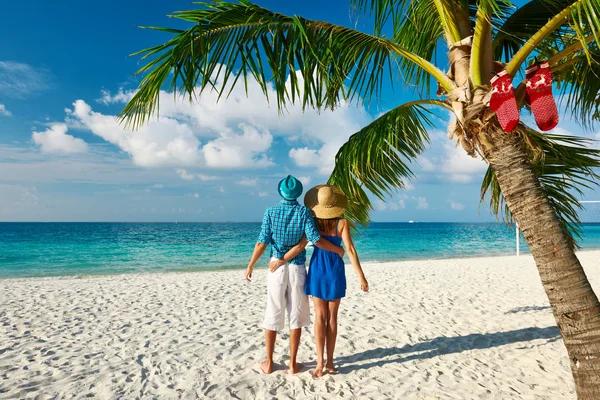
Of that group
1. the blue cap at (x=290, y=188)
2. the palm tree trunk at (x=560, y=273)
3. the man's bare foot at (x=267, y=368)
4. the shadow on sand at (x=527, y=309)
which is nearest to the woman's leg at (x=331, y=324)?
the man's bare foot at (x=267, y=368)

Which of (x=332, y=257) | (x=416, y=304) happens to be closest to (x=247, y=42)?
(x=332, y=257)

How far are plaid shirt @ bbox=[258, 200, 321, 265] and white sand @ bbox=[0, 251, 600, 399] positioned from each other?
3.77 feet

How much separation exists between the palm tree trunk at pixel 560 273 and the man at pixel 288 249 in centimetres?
136

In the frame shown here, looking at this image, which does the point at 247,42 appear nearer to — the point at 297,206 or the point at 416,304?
the point at 297,206

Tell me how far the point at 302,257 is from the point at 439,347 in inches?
82.5

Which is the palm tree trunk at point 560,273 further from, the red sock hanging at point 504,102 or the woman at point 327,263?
the woman at point 327,263

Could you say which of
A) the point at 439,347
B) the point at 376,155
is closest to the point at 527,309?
the point at 439,347

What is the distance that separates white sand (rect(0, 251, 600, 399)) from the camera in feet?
10.4

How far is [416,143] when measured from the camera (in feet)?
13.8

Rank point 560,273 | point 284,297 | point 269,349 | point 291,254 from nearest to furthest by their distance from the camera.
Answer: point 560,273 → point 291,254 → point 284,297 → point 269,349

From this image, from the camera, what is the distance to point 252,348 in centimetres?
417

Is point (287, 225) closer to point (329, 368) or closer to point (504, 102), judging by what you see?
point (329, 368)

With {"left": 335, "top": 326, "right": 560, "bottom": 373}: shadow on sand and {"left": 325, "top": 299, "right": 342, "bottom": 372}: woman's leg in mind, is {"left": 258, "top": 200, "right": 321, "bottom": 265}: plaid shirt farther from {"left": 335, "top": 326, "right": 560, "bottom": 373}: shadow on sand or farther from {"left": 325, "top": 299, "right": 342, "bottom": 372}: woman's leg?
{"left": 335, "top": 326, "right": 560, "bottom": 373}: shadow on sand

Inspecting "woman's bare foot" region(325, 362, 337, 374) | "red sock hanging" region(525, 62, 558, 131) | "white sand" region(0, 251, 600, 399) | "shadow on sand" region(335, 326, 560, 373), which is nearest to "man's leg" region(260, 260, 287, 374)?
"white sand" region(0, 251, 600, 399)
